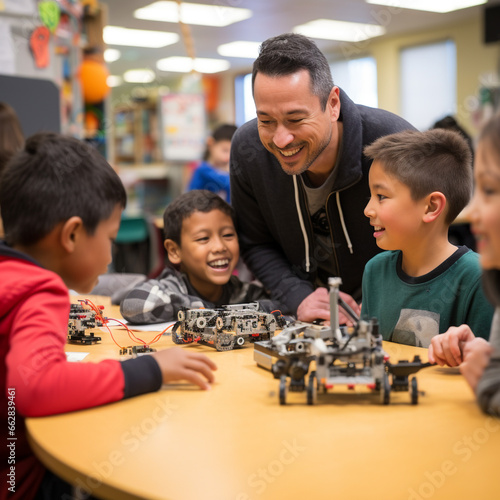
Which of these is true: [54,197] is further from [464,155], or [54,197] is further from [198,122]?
[198,122]

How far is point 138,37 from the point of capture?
1018cm

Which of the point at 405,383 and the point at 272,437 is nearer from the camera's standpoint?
the point at 272,437

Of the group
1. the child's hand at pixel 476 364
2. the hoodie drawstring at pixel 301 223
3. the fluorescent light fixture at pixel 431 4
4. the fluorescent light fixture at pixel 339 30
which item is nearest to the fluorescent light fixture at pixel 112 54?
the fluorescent light fixture at pixel 339 30

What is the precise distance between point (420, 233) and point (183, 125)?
4.91 metres

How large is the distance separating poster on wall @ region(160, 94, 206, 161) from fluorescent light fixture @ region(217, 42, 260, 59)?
15.8 feet

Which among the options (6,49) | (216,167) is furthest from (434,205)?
(216,167)

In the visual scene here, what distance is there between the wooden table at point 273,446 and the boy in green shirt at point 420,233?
1.47 feet

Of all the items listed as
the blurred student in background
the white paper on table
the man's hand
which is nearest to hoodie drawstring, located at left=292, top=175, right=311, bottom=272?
the man's hand

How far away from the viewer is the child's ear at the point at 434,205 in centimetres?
167

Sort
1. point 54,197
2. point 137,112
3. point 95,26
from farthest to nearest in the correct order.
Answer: point 137,112, point 95,26, point 54,197

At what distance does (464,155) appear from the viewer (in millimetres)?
1748

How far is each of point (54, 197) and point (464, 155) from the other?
3.62 feet

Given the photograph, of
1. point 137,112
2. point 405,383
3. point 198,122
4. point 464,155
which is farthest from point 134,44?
point 405,383

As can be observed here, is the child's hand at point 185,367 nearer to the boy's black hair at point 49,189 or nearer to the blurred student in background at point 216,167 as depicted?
the boy's black hair at point 49,189
